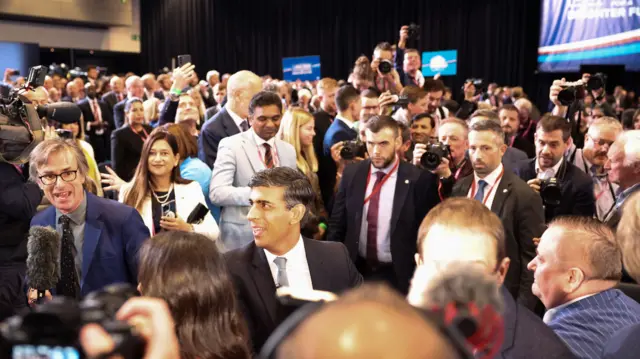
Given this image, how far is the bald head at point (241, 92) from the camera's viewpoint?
4438 mm

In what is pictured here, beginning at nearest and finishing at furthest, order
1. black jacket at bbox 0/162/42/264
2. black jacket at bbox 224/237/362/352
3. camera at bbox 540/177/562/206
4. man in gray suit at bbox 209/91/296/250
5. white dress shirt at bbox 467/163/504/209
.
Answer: black jacket at bbox 224/237/362/352 → black jacket at bbox 0/162/42/264 → white dress shirt at bbox 467/163/504/209 → camera at bbox 540/177/562/206 → man in gray suit at bbox 209/91/296/250

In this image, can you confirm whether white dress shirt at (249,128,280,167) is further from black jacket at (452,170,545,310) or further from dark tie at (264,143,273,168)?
black jacket at (452,170,545,310)

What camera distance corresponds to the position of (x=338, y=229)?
3852mm

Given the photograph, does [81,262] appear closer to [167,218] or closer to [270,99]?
[167,218]

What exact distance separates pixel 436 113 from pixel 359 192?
257 centimetres

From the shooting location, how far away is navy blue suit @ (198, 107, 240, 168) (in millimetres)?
4367

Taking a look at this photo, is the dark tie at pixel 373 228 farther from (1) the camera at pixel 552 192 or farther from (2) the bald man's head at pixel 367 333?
(2) the bald man's head at pixel 367 333

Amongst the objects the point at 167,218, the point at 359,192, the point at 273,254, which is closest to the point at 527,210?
the point at 359,192

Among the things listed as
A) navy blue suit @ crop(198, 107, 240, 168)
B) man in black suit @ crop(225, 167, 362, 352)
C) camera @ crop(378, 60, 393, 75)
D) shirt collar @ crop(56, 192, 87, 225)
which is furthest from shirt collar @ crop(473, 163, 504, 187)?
camera @ crop(378, 60, 393, 75)

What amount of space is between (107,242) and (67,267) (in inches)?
6.6

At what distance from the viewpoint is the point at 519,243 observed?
3.26m

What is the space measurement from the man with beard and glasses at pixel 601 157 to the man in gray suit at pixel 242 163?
1903 millimetres

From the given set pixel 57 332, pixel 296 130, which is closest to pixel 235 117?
pixel 296 130

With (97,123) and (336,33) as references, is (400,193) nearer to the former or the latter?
(97,123)
